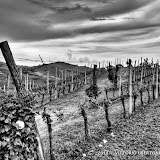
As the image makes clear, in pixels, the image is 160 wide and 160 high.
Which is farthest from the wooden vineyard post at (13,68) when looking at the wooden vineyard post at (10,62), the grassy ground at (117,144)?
the grassy ground at (117,144)

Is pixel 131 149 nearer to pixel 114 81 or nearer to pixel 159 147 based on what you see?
pixel 159 147

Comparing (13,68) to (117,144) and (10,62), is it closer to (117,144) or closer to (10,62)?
(10,62)

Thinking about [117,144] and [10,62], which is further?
[117,144]

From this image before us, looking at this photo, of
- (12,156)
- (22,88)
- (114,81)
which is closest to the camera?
(12,156)

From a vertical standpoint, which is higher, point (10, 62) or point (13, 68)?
point (10, 62)

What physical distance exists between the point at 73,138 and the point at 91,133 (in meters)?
1.09

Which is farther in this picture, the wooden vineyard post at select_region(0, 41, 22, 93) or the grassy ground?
the grassy ground

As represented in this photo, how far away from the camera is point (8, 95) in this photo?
6832 millimetres

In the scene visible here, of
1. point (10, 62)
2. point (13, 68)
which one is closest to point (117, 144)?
point (13, 68)

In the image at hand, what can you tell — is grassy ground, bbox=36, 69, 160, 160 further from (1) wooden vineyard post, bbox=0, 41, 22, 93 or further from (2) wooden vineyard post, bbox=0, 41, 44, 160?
(1) wooden vineyard post, bbox=0, 41, 22, 93

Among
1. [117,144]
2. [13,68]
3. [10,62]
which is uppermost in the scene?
[10,62]

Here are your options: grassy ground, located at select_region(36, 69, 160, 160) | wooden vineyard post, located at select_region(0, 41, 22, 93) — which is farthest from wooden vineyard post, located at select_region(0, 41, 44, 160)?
grassy ground, located at select_region(36, 69, 160, 160)

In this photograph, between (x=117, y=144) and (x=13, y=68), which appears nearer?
(x=13, y=68)

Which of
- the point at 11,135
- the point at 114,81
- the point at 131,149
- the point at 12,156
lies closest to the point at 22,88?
the point at 11,135
